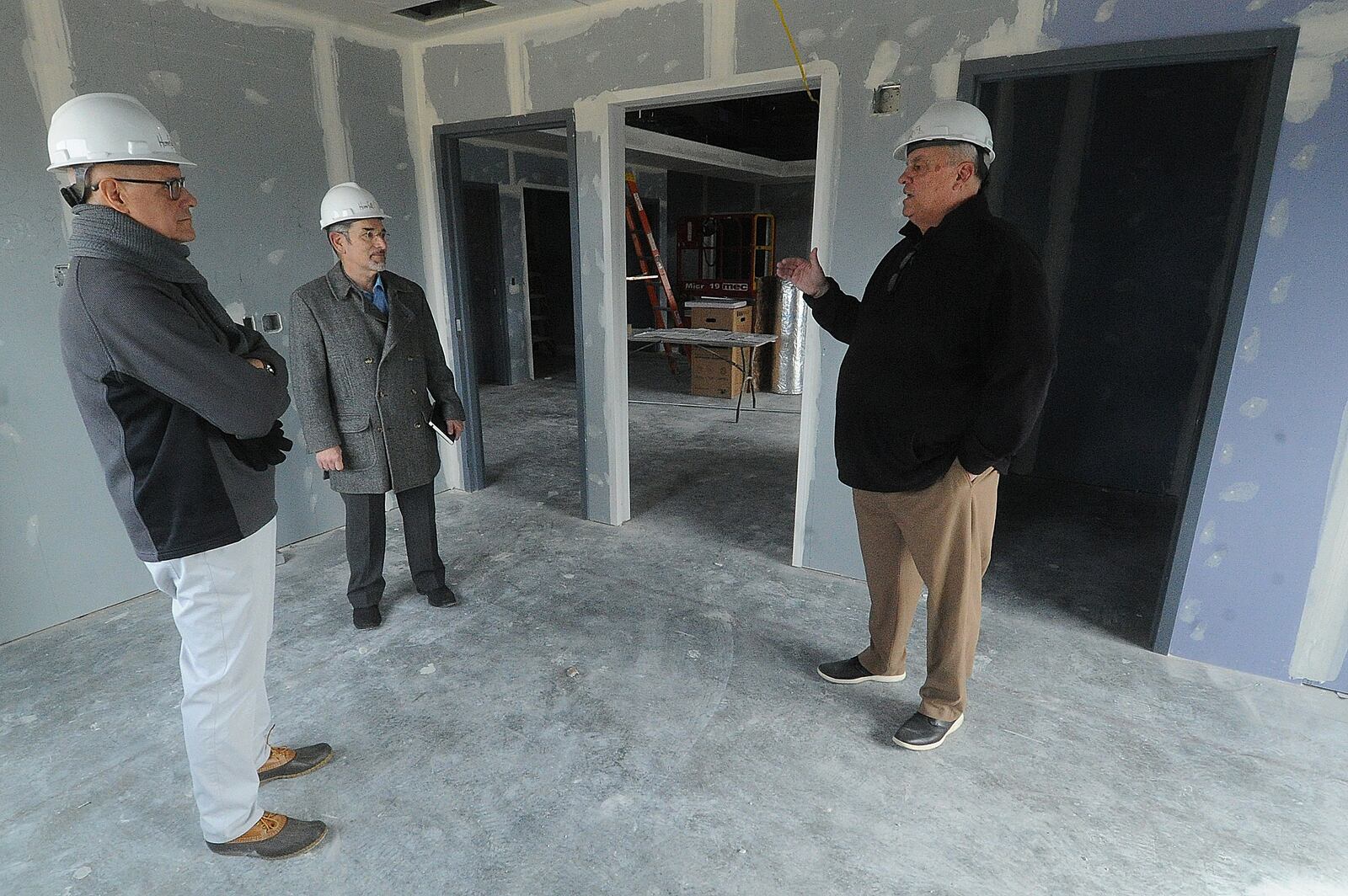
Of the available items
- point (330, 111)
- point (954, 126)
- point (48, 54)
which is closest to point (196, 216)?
point (48, 54)

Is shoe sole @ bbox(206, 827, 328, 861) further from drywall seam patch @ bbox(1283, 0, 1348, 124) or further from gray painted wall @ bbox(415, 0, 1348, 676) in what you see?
drywall seam patch @ bbox(1283, 0, 1348, 124)

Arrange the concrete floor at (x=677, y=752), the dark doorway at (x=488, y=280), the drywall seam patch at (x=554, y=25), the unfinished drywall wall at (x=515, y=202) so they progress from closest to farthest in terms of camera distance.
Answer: the concrete floor at (x=677, y=752), the drywall seam patch at (x=554, y=25), the unfinished drywall wall at (x=515, y=202), the dark doorway at (x=488, y=280)

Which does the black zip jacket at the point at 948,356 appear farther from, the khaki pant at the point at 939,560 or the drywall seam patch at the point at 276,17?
the drywall seam patch at the point at 276,17

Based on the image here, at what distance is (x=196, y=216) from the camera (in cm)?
308

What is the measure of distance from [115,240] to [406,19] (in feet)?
8.40

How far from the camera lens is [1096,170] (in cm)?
420

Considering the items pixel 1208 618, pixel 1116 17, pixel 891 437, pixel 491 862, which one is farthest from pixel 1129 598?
pixel 491 862

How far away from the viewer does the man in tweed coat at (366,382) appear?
254cm

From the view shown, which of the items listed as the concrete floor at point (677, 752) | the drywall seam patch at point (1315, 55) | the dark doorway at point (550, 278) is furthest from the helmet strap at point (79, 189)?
the dark doorway at point (550, 278)

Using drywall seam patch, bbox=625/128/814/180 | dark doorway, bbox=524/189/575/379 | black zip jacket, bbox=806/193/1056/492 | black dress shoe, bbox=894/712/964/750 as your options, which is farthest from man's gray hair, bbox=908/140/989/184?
dark doorway, bbox=524/189/575/379

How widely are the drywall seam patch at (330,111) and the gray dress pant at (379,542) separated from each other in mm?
1752

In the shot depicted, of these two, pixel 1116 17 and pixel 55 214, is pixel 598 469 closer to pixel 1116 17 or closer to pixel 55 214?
pixel 55 214

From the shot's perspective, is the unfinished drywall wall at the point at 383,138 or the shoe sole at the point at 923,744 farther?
the unfinished drywall wall at the point at 383,138

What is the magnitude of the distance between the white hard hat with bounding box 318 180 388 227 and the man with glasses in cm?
92
